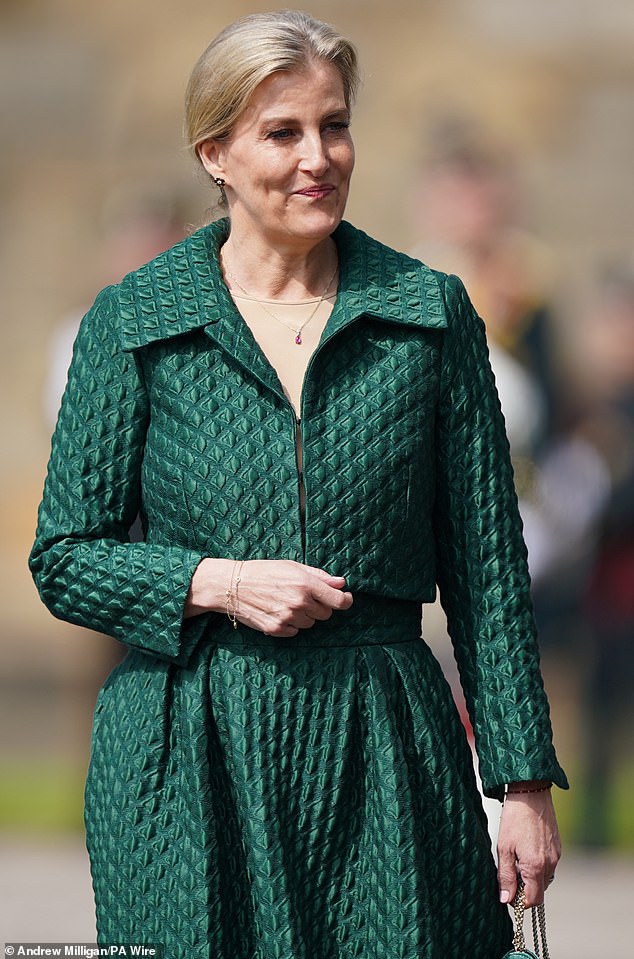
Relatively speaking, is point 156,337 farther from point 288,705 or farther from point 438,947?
point 438,947

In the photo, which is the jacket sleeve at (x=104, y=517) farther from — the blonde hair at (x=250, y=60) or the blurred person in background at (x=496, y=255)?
the blurred person in background at (x=496, y=255)

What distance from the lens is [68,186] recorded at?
21.1 ft

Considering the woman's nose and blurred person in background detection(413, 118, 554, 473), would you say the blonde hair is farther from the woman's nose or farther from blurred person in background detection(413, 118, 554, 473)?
blurred person in background detection(413, 118, 554, 473)

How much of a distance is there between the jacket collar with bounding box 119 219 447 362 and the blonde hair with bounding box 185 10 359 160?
0.19 m

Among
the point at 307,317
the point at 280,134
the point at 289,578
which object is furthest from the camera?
the point at 307,317

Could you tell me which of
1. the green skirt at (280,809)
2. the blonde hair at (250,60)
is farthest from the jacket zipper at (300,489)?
the blonde hair at (250,60)

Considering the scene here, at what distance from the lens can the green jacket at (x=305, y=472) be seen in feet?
8.27

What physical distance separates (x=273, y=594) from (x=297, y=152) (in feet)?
2.00

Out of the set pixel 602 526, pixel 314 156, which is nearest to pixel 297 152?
pixel 314 156

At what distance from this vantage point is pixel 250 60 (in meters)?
2.52

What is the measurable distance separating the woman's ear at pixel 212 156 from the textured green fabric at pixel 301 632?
14 centimetres

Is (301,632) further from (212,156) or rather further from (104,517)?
(212,156)

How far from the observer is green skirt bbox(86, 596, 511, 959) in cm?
248

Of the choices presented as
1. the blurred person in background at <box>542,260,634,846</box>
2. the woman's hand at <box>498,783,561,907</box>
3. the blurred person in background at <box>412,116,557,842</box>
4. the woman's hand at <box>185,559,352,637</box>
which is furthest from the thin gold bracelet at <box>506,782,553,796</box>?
the blurred person in background at <box>542,260,634,846</box>
